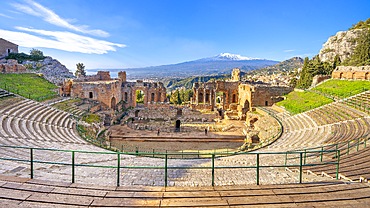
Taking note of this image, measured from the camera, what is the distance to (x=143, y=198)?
545 centimetres

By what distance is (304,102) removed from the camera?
29875 mm

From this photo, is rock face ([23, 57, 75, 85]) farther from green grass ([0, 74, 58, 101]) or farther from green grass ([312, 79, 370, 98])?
green grass ([312, 79, 370, 98])

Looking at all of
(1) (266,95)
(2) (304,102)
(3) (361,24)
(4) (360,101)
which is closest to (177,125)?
(1) (266,95)

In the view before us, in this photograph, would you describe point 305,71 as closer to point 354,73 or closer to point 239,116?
point 354,73

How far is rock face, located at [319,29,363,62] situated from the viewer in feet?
228

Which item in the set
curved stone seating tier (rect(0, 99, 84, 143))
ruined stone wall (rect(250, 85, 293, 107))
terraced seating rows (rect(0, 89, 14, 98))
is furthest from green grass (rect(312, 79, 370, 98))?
terraced seating rows (rect(0, 89, 14, 98))

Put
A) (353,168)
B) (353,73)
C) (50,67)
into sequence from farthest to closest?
1. (50,67)
2. (353,73)
3. (353,168)

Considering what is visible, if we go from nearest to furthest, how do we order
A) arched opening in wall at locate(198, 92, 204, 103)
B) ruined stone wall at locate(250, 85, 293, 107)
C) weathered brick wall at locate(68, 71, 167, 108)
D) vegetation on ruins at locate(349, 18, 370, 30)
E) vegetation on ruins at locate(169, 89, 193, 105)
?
1. weathered brick wall at locate(68, 71, 167, 108)
2. ruined stone wall at locate(250, 85, 293, 107)
3. arched opening in wall at locate(198, 92, 204, 103)
4. vegetation on ruins at locate(169, 89, 193, 105)
5. vegetation on ruins at locate(349, 18, 370, 30)

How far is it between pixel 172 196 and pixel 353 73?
3636cm

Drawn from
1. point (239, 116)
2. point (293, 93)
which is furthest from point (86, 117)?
point (293, 93)

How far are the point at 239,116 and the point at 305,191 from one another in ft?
104

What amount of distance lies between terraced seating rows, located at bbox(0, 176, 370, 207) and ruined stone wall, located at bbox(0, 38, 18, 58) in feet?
211

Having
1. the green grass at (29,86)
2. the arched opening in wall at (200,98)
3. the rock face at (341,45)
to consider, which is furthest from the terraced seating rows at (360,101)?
the rock face at (341,45)

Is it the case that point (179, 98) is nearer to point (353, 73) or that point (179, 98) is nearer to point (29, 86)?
point (29, 86)
